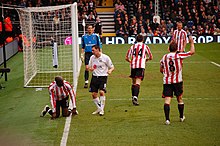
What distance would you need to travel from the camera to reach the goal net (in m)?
17.5

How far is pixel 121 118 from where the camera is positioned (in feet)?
40.9

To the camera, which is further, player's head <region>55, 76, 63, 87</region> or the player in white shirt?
the player in white shirt

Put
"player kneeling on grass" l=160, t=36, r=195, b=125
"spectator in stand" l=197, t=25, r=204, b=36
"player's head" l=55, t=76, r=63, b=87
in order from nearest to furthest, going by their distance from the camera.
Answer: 1. "player kneeling on grass" l=160, t=36, r=195, b=125
2. "player's head" l=55, t=76, r=63, b=87
3. "spectator in stand" l=197, t=25, r=204, b=36

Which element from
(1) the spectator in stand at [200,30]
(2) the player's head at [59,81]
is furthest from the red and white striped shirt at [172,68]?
(1) the spectator in stand at [200,30]

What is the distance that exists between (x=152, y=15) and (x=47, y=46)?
1570 cm

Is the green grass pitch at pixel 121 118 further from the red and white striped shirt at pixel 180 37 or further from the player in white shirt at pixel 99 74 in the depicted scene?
the red and white striped shirt at pixel 180 37

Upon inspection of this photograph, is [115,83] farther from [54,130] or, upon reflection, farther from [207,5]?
[207,5]

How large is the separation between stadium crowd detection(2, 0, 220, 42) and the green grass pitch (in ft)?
47.6

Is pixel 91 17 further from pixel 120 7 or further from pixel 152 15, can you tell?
pixel 152 15

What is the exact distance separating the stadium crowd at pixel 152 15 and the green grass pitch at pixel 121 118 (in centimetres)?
1451

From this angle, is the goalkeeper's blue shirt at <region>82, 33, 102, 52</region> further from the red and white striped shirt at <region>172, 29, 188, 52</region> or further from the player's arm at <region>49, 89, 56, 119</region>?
the player's arm at <region>49, 89, 56, 119</region>

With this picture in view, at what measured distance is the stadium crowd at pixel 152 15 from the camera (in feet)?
110

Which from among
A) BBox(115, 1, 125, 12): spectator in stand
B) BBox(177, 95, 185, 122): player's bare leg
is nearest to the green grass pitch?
BBox(177, 95, 185, 122): player's bare leg

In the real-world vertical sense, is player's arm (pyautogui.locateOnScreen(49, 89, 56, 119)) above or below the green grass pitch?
above
